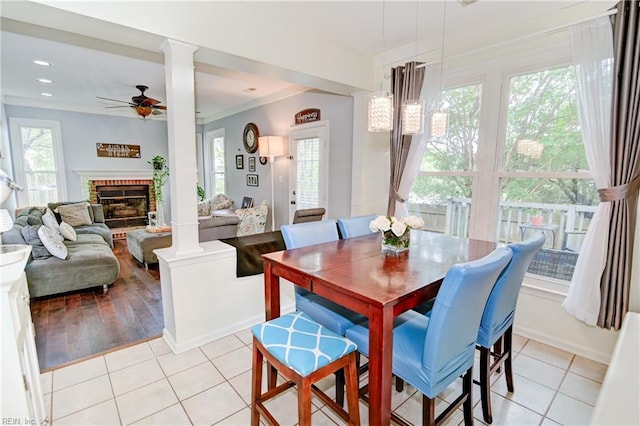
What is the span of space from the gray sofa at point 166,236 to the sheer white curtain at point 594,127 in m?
3.41

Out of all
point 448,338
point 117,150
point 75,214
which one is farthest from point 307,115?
point 117,150

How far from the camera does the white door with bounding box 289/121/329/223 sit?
176 inches

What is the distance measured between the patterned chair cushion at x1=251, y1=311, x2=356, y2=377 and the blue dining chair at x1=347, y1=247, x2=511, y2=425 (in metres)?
0.26

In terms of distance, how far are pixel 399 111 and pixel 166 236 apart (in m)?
3.56

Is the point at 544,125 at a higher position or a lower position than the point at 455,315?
higher

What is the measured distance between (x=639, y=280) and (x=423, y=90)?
2.24m

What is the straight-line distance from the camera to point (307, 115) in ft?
15.3

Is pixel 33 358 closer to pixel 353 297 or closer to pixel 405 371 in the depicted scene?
pixel 353 297

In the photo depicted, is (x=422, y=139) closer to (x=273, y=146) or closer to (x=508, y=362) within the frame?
(x=508, y=362)

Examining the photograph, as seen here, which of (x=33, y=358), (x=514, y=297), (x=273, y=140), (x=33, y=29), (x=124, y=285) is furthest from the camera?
(x=273, y=140)

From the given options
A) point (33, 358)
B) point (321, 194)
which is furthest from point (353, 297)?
point (321, 194)

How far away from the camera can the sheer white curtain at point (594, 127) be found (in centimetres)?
210

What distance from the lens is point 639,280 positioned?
2068mm

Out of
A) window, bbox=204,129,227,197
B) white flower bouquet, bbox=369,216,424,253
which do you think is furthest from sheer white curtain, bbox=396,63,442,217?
window, bbox=204,129,227,197
